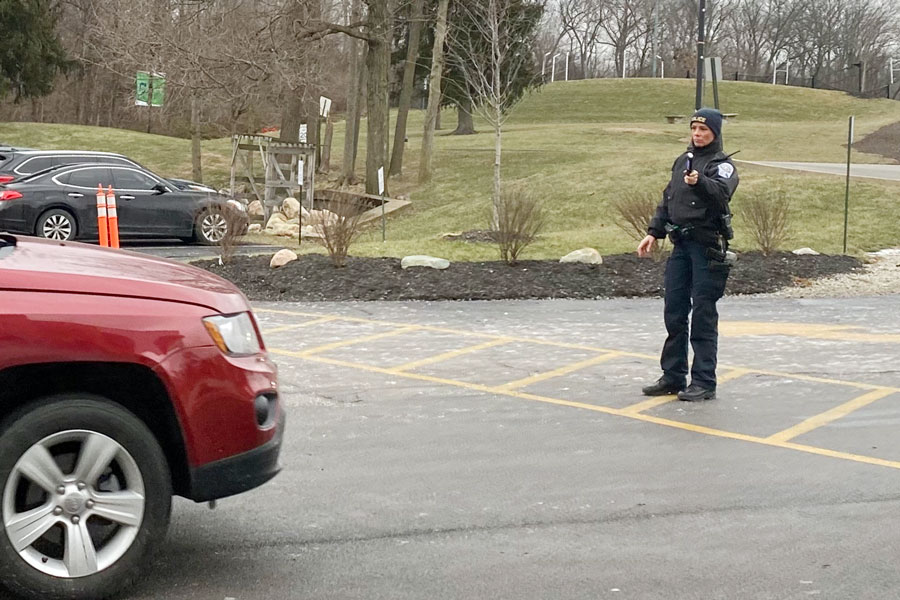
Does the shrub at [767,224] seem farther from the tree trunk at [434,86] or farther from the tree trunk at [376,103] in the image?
the tree trunk at [434,86]

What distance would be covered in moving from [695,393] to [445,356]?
8.29 feet

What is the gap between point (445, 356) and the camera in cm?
970

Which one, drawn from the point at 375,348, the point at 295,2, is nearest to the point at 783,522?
the point at 375,348

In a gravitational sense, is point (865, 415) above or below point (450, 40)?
below

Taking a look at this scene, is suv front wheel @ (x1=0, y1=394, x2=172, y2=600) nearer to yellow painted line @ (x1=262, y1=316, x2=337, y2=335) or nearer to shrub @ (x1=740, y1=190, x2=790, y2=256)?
yellow painted line @ (x1=262, y1=316, x2=337, y2=335)

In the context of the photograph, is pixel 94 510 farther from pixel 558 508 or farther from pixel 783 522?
pixel 783 522

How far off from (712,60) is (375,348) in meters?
15.4

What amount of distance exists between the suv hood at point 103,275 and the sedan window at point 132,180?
54.1 feet

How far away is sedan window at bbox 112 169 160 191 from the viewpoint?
2066 centimetres

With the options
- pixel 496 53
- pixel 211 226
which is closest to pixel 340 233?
pixel 211 226

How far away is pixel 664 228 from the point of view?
7.86 metres

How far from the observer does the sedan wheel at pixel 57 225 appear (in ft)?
63.7

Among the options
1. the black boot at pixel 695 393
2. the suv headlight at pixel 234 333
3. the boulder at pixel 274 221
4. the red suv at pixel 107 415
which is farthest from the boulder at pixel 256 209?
the red suv at pixel 107 415

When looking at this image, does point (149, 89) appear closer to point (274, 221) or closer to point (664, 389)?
point (274, 221)
